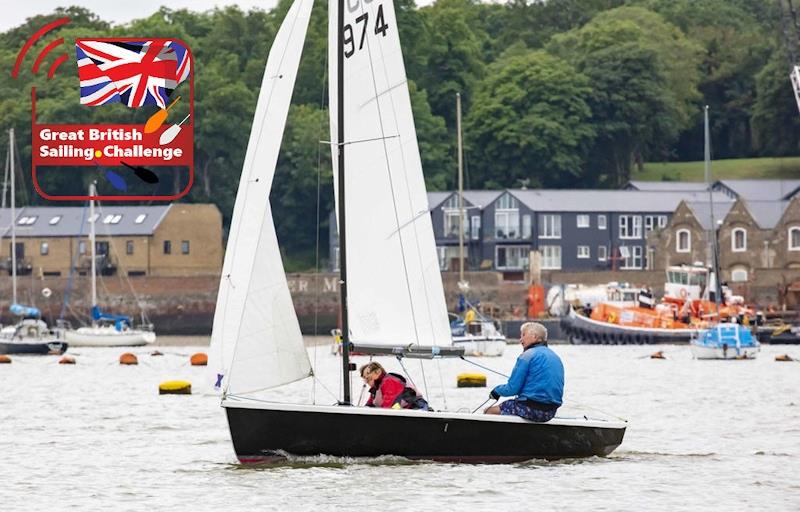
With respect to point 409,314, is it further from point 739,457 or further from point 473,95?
point 473,95

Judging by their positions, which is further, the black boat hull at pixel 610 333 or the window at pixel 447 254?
the window at pixel 447 254

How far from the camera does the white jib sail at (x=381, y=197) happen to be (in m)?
27.0

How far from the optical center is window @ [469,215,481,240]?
385 feet

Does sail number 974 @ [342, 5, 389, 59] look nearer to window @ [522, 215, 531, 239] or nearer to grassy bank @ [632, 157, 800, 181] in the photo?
window @ [522, 215, 531, 239]

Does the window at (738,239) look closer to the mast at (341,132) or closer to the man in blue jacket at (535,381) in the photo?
the mast at (341,132)

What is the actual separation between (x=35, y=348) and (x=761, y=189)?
56391 millimetres

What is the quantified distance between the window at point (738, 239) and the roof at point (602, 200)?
299 inches

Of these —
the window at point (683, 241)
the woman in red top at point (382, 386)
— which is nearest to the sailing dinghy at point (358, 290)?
the woman in red top at point (382, 386)

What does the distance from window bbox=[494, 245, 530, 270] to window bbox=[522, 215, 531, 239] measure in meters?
0.85

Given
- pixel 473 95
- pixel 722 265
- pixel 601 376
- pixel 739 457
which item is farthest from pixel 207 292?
pixel 739 457

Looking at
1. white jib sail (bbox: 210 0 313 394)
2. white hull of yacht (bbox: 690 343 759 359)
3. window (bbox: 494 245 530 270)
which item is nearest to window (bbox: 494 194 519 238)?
window (bbox: 494 245 530 270)

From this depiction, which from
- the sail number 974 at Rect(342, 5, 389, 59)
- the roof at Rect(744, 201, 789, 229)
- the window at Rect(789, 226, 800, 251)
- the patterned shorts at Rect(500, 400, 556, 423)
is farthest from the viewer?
the roof at Rect(744, 201, 789, 229)

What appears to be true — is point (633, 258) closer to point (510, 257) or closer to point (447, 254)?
point (510, 257)

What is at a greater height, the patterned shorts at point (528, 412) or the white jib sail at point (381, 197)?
the white jib sail at point (381, 197)
